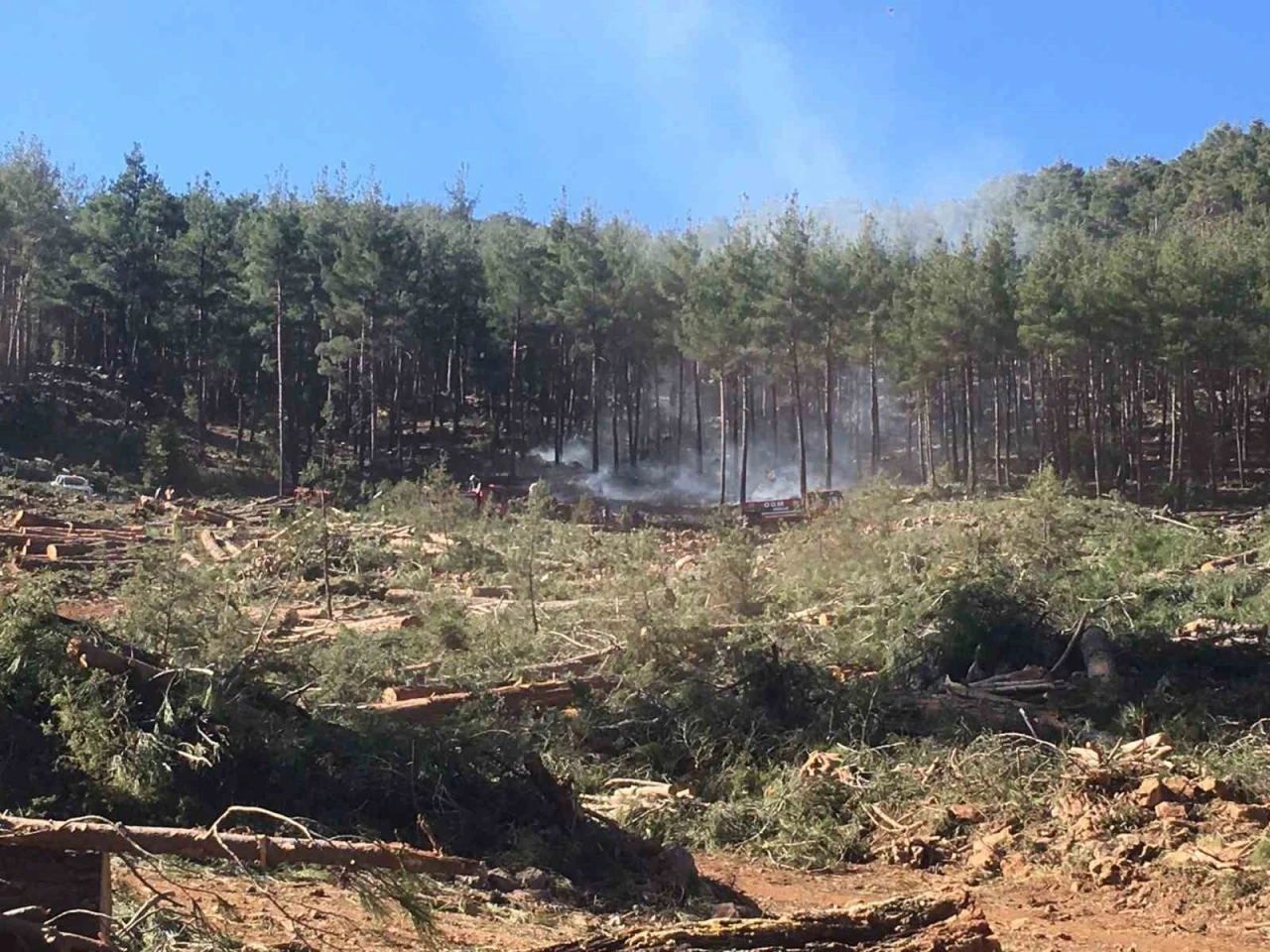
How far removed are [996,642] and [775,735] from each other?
4343mm

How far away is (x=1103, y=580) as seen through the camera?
1869 centimetres

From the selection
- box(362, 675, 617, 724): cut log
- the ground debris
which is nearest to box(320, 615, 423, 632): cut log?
box(362, 675, 617, 724): cut log

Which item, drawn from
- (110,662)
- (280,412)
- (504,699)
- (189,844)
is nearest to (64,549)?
(504,699)

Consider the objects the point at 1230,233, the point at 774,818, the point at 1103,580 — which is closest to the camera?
the point at 774,818

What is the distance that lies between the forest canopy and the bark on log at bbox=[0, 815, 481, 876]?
39.4m

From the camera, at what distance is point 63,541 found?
2541cm

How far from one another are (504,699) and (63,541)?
51.0 feet

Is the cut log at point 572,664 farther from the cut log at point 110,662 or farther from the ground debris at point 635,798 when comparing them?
the cut log at point 110,662

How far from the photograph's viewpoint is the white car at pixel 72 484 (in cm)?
3503

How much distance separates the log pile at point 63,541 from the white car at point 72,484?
618cm

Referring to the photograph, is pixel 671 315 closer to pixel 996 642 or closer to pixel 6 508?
pixel 6 508

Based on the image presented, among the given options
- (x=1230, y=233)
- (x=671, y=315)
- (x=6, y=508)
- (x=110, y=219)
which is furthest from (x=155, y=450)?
(x=1230, y=233)

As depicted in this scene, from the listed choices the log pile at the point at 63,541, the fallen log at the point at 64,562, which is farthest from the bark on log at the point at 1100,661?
the log pile at the point at 63,541

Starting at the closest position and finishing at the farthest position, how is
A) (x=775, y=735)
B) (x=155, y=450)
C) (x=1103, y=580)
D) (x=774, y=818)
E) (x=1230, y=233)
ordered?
(x=774, y=818) < (x=775, y=735) < (x=1103, y=580) < (x=155, y=450) < (x=1230, y=233)
